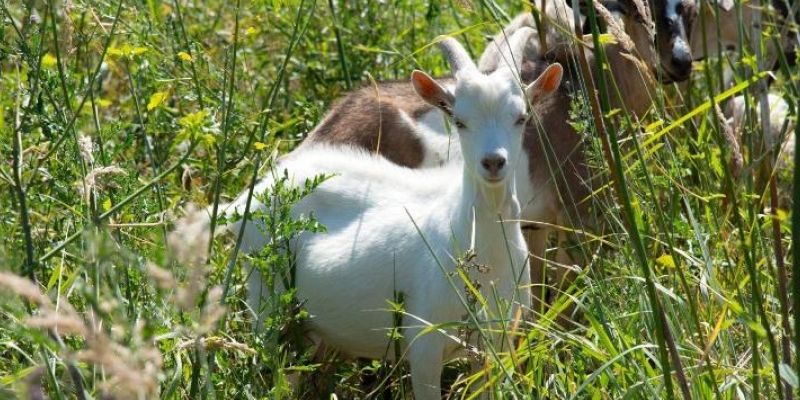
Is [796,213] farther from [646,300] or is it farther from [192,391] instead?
[192,391]

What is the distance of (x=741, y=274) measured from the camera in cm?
331

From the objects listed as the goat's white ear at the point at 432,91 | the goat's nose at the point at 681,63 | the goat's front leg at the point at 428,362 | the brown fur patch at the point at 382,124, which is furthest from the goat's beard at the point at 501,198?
the goat's nose at the point at 681,63

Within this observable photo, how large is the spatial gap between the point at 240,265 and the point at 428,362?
2.75ft

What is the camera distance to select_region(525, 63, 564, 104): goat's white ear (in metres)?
3.76

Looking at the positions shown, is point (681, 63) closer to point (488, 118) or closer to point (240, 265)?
point (488, 118)

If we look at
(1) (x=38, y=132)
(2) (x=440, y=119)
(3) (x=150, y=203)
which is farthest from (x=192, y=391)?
(2) (x=440, y=119)

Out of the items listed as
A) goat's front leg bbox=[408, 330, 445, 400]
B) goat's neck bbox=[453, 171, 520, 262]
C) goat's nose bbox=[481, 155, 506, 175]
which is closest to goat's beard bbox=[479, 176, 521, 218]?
goat's neck bbox=[453, 171, 520, 262]

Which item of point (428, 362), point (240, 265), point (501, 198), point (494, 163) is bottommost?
point (428, 362)

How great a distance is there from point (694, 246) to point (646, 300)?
0.54m

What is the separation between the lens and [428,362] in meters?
3.63

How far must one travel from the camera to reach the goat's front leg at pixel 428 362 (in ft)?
11.9

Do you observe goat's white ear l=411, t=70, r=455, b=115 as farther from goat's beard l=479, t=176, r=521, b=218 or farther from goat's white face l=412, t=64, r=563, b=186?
goat's beard l=479, t=176, r=521, b=218

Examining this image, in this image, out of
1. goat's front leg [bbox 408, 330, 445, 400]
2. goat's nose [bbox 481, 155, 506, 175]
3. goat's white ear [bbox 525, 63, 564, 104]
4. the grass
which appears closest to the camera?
the grass

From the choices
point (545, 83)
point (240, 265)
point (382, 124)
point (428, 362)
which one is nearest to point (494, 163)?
point (545, 83)
